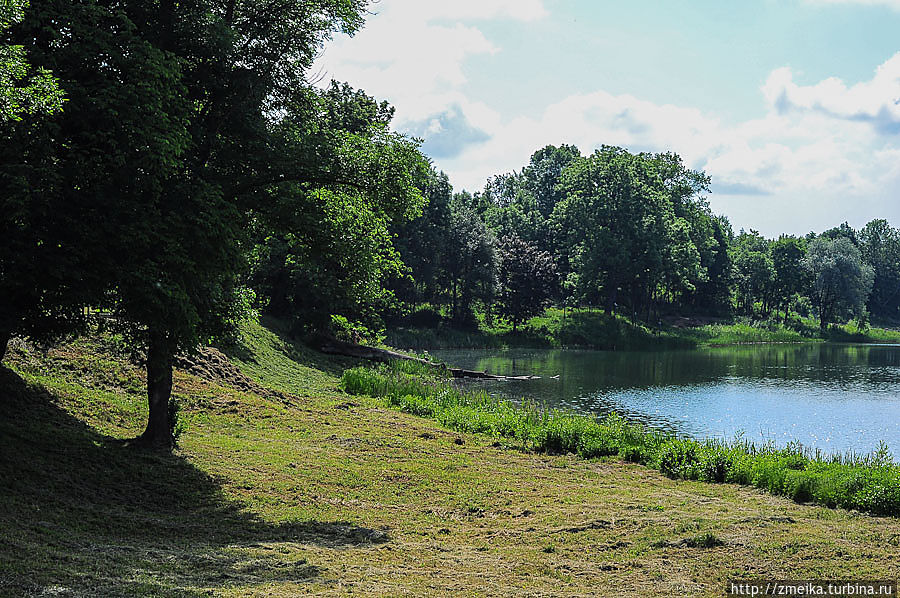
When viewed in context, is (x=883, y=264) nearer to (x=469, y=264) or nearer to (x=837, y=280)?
(x=837, y=280)

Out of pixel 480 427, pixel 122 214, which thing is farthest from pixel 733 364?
pixel 122 214

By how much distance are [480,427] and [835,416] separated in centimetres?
1484

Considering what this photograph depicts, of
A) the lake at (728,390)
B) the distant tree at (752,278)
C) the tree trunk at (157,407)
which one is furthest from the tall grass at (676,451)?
the distant tree at (752,278)

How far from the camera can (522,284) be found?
6328 centimetres

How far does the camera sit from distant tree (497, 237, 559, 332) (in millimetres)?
63281

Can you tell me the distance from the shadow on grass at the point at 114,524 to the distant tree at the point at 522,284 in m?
51.3

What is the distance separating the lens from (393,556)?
862 centimetres

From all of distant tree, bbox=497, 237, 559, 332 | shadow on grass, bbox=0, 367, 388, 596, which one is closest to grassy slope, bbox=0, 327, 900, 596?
shadow on grass, bbox=0, 367, 388, 596

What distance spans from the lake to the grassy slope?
897 centimetres

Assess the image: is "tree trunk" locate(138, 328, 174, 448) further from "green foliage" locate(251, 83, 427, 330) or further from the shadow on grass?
"green foliage" locate(251, 83, 427, 330)

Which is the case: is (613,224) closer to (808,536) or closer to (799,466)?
(799,466)

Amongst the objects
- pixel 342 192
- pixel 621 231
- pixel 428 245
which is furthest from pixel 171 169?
pixel 621 231

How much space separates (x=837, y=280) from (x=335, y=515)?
88.0 m

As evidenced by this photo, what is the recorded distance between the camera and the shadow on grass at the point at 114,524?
6742 millimetres
